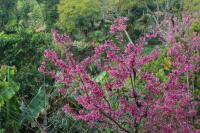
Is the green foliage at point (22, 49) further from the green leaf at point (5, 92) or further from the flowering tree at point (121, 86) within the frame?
the flowering tree at point (121, 86)

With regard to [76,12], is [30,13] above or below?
above

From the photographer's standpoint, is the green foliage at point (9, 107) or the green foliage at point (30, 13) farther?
the green foliage at point (30, 13)

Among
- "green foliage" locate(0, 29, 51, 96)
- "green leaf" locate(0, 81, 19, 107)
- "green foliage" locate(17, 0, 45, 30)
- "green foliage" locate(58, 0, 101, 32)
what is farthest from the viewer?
"green foliage" locate(58, 0, 101, 32)

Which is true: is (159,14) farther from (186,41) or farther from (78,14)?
(186,41)

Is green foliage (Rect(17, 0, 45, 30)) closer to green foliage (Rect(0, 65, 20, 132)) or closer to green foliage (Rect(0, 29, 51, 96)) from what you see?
green foliage (Rect(0, 29, 51, 96))

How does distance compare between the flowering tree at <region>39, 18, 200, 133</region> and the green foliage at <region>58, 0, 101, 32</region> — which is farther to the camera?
the green foliage at <region>58, 0, 101, 32</region>

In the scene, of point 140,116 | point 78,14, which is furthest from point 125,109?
point 78,14

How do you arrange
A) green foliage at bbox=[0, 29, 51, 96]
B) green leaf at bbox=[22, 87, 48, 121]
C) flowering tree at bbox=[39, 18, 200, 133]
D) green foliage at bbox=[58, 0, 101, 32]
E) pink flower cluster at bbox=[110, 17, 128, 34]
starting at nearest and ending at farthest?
flowering tree at bbox=[39, 18, 200, 133] < pink flower cluster at bbox=[110, 17, 128, 34] < green leaf at bbox=[22, 87, 48, 121] < green foliage at bbox=[0, 29, 51, 96] < green foliage at bbox=[58, 0, 101, 32]

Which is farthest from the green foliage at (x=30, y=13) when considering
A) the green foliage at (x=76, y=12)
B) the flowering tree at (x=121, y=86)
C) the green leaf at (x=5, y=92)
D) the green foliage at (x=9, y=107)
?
the flowering tree at (x=121, y=86)

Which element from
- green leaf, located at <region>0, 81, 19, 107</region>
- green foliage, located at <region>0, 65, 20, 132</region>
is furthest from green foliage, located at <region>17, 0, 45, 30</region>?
green leaf, located at <region>0, 81, 19, 107</region>

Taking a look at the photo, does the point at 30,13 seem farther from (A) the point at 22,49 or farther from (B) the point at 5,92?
(B) the point at 5,92

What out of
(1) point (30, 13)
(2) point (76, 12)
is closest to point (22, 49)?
(1) point (30, 13)

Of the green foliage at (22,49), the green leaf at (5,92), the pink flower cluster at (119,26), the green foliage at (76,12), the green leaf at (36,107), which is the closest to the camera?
the pink flower cluster at (119,26)

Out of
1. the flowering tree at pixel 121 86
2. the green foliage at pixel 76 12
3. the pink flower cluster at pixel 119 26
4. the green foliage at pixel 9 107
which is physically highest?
the pink flower cluster at pixel 119 26
